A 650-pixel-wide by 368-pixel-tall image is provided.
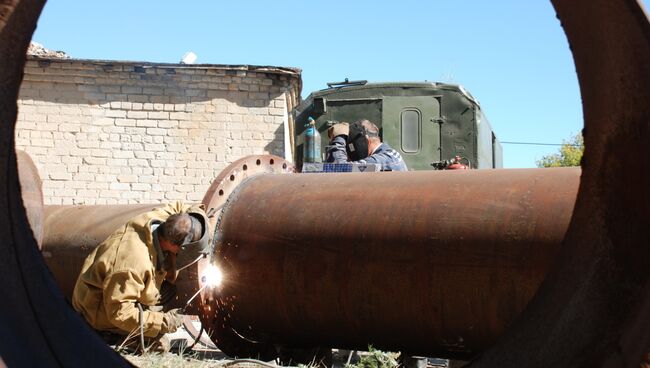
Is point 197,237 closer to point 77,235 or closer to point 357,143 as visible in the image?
point 77,235

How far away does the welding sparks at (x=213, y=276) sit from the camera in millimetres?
3744

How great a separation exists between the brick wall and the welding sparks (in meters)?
9.51

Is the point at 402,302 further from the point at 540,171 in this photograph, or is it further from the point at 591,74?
the point at 591,74

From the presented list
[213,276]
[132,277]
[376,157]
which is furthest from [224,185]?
[376,157]

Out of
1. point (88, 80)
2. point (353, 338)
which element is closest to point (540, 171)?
point (353, 338)

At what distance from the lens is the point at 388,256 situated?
3.17 metres

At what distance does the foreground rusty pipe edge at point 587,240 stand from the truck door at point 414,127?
759 centimetres

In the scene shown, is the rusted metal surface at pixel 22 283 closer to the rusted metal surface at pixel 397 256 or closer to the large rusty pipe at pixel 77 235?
the rusted metal surface at pixel 397 256

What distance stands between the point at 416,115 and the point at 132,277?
216 inches

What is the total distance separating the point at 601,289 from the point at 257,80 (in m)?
12.3

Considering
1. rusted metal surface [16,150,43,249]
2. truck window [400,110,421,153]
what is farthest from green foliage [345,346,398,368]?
truck window [400,110,421,153]

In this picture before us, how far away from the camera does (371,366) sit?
147 inches

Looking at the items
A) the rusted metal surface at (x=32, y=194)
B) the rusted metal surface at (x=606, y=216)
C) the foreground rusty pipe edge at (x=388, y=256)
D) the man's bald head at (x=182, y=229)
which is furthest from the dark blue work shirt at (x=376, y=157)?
the rusted metal surface at (x=606, y=216)

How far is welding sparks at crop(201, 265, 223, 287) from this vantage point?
147 inches
